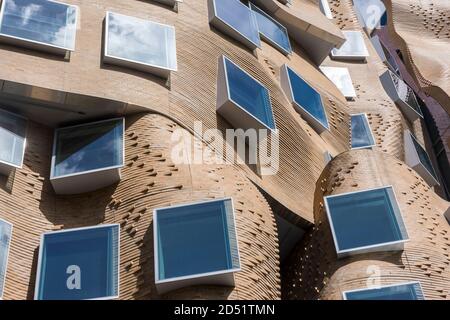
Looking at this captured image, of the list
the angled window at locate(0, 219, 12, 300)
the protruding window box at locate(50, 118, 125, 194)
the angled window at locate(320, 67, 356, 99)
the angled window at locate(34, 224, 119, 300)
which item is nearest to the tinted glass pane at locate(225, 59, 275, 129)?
the protruding window box at locate(50, 118, 125, 194)

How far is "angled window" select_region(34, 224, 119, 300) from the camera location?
444 inches

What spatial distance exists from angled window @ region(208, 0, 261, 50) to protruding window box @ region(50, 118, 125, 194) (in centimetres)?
415

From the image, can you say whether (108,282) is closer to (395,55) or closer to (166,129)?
(166,129)

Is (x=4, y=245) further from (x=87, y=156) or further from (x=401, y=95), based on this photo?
(x=401, y=95)

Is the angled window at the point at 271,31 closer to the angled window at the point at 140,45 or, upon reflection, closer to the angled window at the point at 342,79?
the angled window at the point at 342,79

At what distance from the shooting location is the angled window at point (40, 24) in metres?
13.6

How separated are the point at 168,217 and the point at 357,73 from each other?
1488 centimetres

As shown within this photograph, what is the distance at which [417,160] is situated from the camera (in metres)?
22.5

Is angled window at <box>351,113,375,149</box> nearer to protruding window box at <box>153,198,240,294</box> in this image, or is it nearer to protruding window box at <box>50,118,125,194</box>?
protruding window box at <box>50,118,125,194</box>

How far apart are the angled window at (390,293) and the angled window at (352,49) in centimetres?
1403

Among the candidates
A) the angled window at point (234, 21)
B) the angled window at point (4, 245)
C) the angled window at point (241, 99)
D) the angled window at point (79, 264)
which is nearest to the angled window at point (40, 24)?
the angled window at point (241, 99)

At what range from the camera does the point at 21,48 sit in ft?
44.9

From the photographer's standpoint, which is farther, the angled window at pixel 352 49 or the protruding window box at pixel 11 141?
the angled window at pixel 352 49

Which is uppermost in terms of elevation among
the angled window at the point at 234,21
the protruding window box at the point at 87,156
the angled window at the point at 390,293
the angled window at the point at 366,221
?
the angled window at the point at 234,21
